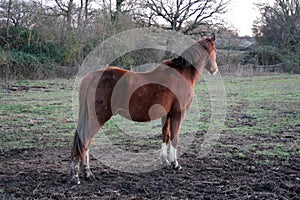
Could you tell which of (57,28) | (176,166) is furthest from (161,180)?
(57,28)

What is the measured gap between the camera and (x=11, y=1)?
1988 centimetres

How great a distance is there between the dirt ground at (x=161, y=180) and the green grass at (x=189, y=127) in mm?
643

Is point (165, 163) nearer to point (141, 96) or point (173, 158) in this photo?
point (173, 158)

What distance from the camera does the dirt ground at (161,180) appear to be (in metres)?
3.82

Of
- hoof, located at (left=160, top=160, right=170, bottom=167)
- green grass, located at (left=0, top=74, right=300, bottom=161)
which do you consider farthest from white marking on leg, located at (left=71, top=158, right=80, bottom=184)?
green grass, located at (left=0, top=74, right=300, bottom=161)

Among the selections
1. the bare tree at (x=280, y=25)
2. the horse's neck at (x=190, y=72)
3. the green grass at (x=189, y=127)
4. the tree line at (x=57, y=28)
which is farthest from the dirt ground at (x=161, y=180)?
the bare tree at (x=280, y=25)

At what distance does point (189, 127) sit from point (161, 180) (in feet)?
12.5

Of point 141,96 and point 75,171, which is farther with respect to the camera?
point 141,96

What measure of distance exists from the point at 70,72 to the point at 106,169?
1723 centimetres

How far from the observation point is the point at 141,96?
15.2 feet

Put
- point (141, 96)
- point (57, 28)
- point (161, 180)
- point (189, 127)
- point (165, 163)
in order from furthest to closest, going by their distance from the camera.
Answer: point (57, 28) < point (189, 127) < point (165, 163) < point (141, 96) < point (161, 180)

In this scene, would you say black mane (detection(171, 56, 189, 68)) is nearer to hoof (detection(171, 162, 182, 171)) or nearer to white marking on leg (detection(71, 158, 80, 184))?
hoof (detection(171, 162, 182, 171))

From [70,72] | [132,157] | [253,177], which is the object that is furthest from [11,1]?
[253,177]

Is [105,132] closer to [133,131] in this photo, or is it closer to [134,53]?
[133,131]
